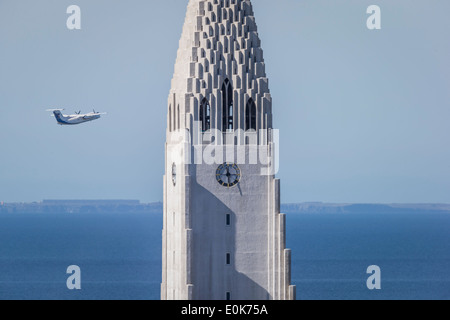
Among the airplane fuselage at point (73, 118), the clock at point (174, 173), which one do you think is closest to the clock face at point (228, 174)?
the clock at point (174, 173)

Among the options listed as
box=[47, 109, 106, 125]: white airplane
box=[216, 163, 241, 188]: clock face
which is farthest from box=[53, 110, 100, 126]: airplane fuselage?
box=[216, 163, 241, 188]: clock face

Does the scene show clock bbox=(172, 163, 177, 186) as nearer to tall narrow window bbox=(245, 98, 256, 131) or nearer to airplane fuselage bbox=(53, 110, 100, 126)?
tall narrow window bbox=(245, 98, 256, 131)

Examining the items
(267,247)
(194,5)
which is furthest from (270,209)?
(194,5)

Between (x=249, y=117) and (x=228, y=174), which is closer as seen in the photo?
(x=228, y=174)

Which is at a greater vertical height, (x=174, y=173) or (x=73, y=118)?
(x=73, y=118)

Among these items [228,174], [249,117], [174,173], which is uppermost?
[249,117]

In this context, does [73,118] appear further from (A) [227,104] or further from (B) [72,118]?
(A) [227,104]

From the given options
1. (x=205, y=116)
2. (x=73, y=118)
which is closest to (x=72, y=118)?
(x=73, y=118)
